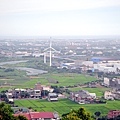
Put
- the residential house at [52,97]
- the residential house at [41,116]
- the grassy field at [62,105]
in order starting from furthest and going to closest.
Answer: the residential house at [52,97], the grassy field at [62,105], the residential house at [41,116]

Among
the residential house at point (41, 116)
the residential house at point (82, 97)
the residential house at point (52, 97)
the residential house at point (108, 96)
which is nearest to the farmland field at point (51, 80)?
the residential house at point (52, 97)

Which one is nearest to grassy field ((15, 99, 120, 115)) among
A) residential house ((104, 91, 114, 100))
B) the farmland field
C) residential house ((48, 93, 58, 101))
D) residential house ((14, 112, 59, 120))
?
residential house ((48, 93, 58, 101))

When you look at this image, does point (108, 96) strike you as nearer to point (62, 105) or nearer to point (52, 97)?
point (52, 97)

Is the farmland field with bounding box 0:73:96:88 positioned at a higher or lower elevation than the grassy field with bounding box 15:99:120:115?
higher

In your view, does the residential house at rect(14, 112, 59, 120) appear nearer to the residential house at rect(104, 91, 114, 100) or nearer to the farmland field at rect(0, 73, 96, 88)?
the residential house at rect(104, 91, 114, 100)

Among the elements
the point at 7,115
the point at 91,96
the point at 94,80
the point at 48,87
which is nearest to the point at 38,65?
the point at 94,80

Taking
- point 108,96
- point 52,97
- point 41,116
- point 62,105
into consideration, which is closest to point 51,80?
point 52,97

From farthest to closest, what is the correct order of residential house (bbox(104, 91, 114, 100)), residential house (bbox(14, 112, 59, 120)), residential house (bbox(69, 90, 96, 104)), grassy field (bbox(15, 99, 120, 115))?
residential house (bbox(104, 91, 114, 100))
residential house (bbox(69, 90, 96, 104))
grassy field (bbox(15, 99, 120, 115))
residential house (bbox(14, 112, 59, 120))

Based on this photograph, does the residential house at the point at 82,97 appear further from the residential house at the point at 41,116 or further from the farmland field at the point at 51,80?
the farmland field at the point at 51,80

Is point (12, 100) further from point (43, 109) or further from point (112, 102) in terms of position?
point (112, 102)
